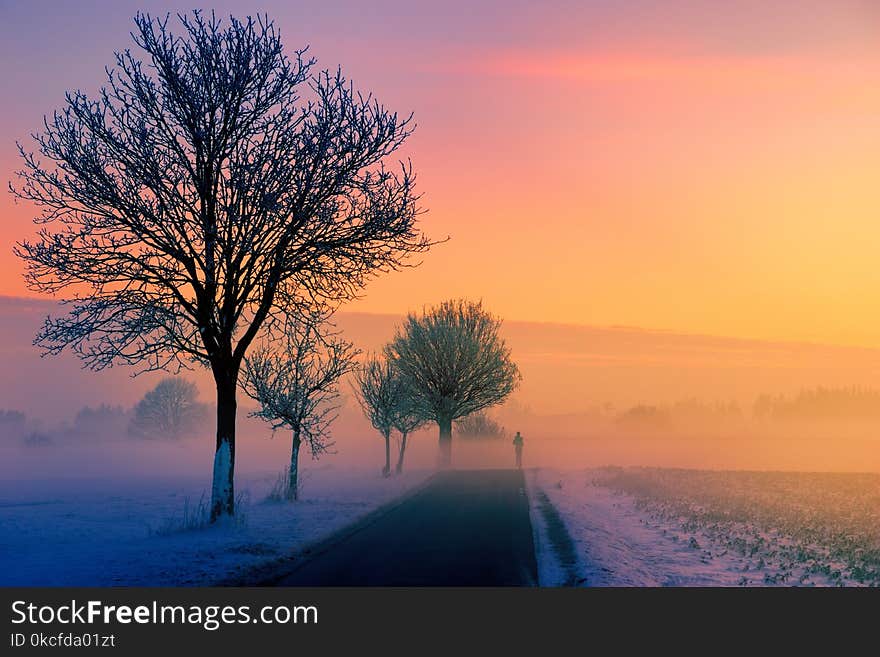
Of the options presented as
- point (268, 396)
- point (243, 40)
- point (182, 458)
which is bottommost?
point (182, 458)

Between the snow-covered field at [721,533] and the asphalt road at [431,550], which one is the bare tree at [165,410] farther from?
the asphalt road at [431,550]

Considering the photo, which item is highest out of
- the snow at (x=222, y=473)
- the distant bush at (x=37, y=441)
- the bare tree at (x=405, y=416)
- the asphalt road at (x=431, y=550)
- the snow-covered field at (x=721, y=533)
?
the bare tree at (x=405, y=416)

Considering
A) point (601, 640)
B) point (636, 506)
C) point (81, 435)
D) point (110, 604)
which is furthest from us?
point (81, 435)

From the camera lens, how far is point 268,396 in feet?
112

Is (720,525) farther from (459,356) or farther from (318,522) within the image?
(459,356)

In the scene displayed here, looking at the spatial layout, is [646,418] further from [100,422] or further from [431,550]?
[431,550]

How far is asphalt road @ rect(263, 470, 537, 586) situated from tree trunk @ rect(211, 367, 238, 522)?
347cm

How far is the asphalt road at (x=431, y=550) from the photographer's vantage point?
43.9 ft

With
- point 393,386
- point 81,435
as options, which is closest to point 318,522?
point 393,386

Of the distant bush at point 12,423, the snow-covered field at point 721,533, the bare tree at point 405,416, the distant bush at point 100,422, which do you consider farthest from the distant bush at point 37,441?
the snow-covered field at point 721,533

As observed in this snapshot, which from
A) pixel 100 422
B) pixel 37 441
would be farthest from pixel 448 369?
pixel 100 422

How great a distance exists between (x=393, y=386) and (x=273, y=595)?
39380 millimetres

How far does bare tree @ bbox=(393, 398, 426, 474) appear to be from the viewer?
51237 millimetres

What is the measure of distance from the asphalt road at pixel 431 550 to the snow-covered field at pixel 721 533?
105 cm
